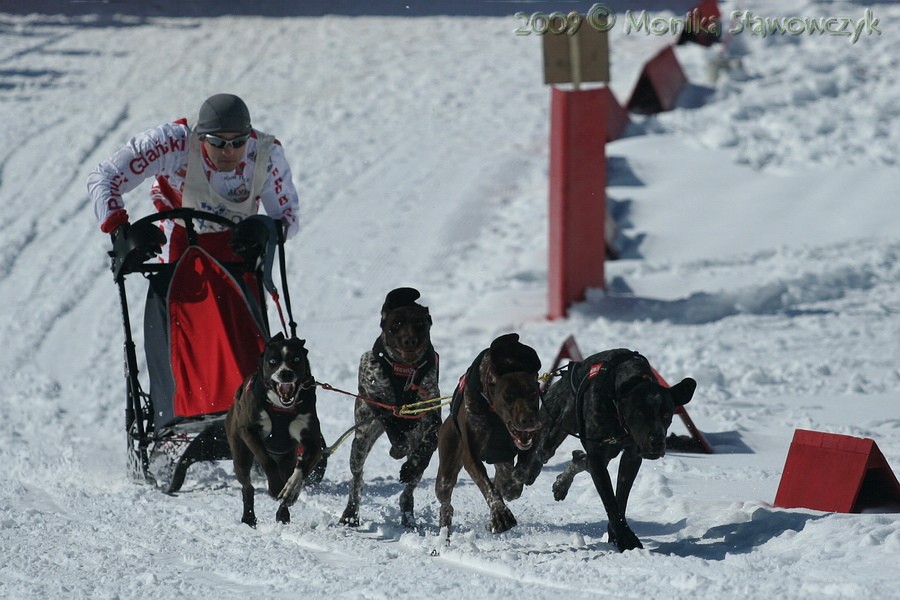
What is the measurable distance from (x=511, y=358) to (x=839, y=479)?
1.45m

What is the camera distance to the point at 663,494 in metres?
5.68

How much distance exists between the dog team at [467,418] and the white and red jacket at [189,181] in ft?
4.11

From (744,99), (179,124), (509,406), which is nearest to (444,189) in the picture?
(744,99)

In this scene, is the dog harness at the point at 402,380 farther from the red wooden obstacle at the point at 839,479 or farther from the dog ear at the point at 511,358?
the red wooden obstacle at the point at 839,479

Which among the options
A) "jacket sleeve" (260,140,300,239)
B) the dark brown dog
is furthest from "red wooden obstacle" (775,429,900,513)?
"jacket sleeve" (260,140,300,239)

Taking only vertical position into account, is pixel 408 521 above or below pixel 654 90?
below

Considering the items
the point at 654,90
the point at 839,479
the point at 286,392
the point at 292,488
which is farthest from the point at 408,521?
the point at 654,90

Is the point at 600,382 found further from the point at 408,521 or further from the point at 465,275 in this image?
the point at 465,275

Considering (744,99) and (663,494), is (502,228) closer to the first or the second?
(744,99)

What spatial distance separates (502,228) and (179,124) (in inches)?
214

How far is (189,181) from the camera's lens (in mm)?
6336

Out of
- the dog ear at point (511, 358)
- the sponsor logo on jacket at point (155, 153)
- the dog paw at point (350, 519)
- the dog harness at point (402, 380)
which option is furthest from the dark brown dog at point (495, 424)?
the sponsor logo on jacket at point (155, 153)

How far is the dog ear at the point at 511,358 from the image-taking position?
462 cm

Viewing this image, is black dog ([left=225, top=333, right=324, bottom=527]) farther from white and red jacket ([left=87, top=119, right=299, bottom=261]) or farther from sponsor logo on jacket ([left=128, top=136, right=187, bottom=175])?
sponsor logo on jacket ([left=128, top=136, right=187, bottom=175])
